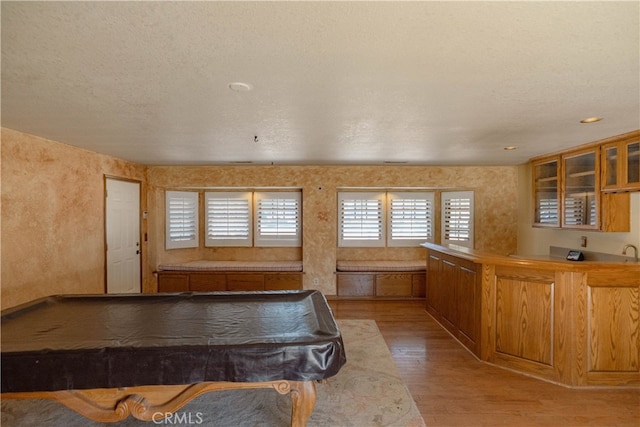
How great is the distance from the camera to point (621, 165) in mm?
3359

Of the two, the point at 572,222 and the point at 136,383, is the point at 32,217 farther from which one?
the point at 572,222

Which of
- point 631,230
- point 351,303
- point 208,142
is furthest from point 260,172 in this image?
point 631,230

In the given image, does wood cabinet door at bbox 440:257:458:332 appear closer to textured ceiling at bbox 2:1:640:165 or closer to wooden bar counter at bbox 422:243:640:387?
wooden bar counter at bbox 422:243:640:387

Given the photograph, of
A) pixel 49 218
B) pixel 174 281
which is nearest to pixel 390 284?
pixel 174 281

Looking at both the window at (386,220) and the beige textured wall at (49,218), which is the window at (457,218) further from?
the beige textured wall at (49,218)

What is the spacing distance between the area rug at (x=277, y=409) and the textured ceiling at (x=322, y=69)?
237 cm

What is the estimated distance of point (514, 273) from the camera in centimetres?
Answer: 308

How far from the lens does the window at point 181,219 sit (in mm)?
5719

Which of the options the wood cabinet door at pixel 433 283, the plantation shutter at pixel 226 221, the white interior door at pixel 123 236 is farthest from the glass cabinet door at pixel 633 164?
the white interior door at pixel 123 236

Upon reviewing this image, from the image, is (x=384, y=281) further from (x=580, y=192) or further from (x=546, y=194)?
(x=580, y=192)

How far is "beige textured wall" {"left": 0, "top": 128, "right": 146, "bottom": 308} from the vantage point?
305 centimetres

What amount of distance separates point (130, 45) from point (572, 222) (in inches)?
198

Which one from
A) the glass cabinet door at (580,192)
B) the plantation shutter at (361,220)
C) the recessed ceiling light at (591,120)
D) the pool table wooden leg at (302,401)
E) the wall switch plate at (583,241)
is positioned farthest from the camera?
the plantation shutter at (361,220)

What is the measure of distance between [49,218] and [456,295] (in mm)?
4858
